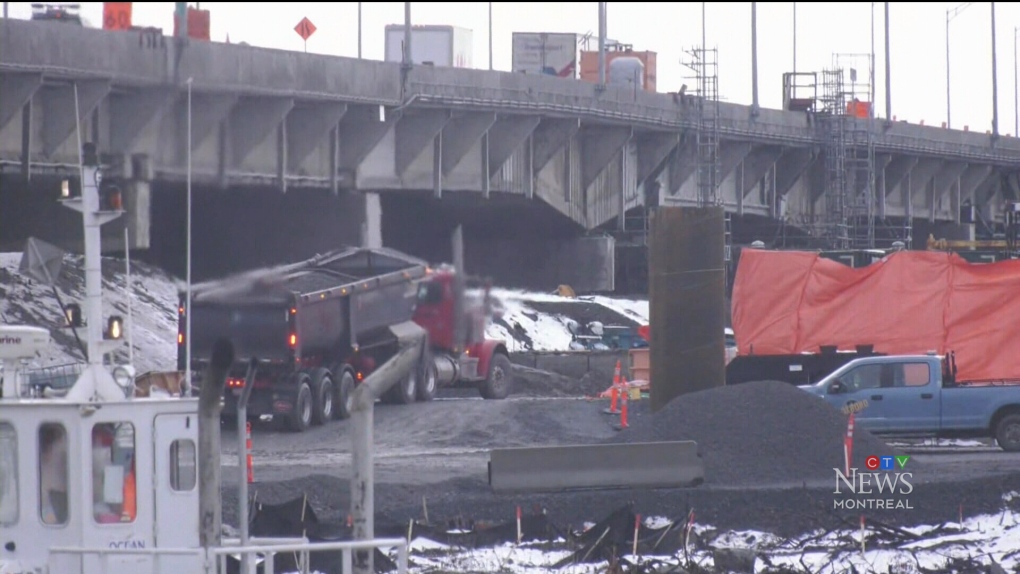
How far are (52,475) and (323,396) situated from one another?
15889 mm

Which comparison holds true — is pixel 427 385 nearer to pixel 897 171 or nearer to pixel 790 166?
pixel 790 166

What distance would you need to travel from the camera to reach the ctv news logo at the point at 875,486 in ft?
61.8

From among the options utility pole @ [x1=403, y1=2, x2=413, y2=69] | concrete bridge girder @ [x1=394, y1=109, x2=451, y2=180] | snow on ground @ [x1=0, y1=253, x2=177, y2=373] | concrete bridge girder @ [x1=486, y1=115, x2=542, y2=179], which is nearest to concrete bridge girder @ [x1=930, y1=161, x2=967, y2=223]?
concrete bridge girder @ [x1=486, y1=115, x2=542, y2=179]

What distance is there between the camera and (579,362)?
37.1 m

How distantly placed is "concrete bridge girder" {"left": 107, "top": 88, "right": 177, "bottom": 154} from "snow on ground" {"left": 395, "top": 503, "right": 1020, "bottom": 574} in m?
5.46

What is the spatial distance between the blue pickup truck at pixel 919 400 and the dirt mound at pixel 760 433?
8.56 ft

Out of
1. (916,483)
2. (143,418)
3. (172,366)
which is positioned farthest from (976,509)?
(172,366)

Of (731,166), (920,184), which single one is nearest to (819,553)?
(731,166)

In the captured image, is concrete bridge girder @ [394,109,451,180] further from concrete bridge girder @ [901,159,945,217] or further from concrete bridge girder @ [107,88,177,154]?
concrete bridge girder @ [901,159,945,217]

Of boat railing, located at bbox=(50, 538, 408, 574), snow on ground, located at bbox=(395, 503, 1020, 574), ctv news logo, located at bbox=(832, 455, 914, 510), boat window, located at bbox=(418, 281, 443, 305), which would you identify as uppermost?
boat window, located at bbox=(418, 281, 443, 305)

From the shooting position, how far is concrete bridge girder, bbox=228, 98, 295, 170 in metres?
16.1

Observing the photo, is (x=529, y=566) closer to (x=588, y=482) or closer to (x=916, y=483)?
(x=588, y=482)

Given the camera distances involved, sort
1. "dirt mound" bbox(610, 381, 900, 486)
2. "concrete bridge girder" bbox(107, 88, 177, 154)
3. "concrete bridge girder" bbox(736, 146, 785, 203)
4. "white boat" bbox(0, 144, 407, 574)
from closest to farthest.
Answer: "white boat" bbox(0, 144, 407, 574)
"concrete bridge girder" bbox(107, 88, 177, 154)
"dirt mound" bbox(610, 381, 900, 486)
"concrete bridge girder" bbox(736, 146, 785, 203)

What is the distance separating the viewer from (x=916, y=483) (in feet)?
64.8
